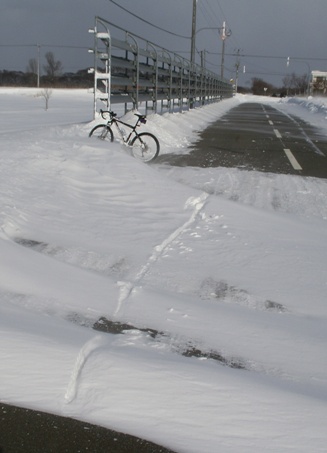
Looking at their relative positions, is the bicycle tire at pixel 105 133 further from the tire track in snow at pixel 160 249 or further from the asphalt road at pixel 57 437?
the asphalt road at pixel 57 437

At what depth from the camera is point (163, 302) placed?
3549 mm

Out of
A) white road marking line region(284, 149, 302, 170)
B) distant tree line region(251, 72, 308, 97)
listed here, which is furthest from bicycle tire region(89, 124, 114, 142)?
distant tree line region(251, 72, 308, 97)

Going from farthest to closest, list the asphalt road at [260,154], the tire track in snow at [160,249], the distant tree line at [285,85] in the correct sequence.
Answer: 1. the distant tree line at [285,85]
2. the asphalt road at [260,154]
3. the tire track in snow at [160,249]

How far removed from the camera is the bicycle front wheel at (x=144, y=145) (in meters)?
9.64

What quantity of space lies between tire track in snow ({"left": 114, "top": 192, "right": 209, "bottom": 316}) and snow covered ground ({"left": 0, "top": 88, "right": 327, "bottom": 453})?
19 millimetres

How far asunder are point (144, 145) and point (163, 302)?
6446mm

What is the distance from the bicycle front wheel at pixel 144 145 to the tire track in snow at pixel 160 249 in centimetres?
347

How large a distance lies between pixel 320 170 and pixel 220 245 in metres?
5.07

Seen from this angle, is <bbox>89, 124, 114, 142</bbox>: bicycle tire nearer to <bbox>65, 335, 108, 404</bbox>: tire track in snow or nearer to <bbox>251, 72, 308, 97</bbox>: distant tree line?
<bbox>65, 335, 108, 404</bbox>: tire track in snow

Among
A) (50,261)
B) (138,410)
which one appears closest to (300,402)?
(138,410)

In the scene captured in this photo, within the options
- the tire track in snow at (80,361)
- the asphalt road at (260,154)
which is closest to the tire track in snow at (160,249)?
the tire track in snow at (80,361)

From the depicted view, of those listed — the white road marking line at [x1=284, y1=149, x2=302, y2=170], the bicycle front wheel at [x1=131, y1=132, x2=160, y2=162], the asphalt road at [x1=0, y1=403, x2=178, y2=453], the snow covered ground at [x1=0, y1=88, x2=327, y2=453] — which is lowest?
the asphalt road at [x1=0, y1=403, x2=178, y2=453]

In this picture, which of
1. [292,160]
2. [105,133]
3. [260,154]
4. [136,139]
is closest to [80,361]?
[105,133]

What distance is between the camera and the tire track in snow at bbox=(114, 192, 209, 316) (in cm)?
368
